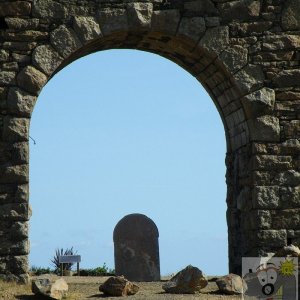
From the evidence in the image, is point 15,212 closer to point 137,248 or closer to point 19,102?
point 19,102

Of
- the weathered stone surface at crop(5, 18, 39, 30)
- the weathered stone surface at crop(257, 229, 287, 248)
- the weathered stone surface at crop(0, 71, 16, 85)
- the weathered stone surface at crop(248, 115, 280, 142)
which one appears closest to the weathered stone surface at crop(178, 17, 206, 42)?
the weathered stone surface at crop(248, 115, 280, 142)

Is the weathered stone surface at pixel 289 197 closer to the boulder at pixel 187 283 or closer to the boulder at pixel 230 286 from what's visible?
the boulder at pixel 230 286

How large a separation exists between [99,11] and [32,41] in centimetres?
101

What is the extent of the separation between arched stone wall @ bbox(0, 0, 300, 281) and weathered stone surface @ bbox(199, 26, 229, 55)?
14 millimetres

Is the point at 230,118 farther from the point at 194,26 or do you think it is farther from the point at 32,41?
the point at 32,41

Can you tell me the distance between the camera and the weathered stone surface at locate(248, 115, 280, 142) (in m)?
11.7

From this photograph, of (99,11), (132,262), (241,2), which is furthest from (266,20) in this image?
(132,262)

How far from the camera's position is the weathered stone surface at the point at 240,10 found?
38.8 feet

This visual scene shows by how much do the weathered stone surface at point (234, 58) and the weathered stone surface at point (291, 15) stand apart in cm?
73

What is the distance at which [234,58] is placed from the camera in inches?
464

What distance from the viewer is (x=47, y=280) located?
10086 mm

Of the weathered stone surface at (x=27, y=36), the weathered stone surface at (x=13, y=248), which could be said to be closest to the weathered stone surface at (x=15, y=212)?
the weathered stone surface at (x=13, y=248)

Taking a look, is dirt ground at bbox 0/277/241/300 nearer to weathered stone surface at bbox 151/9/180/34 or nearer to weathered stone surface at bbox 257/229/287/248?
weathered stone surface at bbox 257/229/287/248

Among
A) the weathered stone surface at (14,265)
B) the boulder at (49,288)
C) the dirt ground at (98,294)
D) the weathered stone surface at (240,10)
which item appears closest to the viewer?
the boulder at (49,288)
